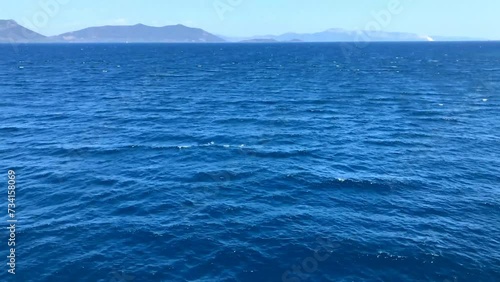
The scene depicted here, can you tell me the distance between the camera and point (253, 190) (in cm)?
5044

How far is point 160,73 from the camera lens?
176 metres

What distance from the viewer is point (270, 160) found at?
61375 mm

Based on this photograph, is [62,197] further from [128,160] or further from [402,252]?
[402,252]

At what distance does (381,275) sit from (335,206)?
13.4 metres

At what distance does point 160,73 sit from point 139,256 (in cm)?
15102

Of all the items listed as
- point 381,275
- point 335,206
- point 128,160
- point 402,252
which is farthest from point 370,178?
point 128,160

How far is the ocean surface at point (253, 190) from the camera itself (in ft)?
114

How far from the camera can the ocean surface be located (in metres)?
34.8

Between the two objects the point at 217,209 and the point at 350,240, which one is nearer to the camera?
the point at 350,240

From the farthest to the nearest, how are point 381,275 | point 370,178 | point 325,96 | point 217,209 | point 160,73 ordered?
point 160,73, point 325,96, point 370,178, point 217,209, point 381,275

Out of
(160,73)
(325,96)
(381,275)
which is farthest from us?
(160,73)

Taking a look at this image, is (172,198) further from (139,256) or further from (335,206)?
(335,206)

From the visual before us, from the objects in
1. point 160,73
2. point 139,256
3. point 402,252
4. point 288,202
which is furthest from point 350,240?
point 160,73

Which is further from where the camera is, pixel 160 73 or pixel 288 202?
pixel 160 73
